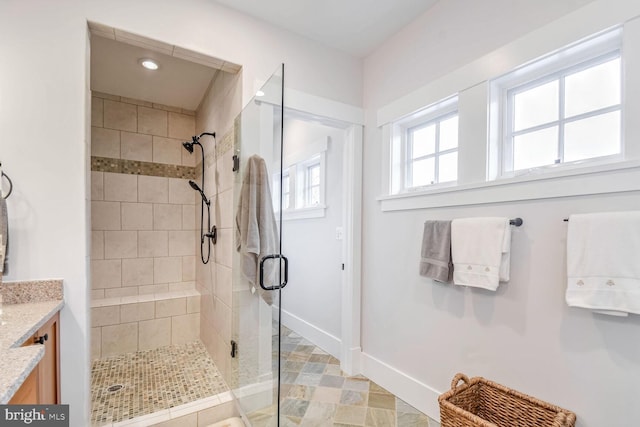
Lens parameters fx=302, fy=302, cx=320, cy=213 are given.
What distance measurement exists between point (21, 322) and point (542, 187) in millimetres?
2281

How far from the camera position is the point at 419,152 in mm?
2270

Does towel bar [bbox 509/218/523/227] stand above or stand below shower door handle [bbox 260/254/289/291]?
above

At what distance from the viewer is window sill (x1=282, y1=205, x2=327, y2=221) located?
3.18 metres

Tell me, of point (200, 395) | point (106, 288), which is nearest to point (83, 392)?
point (200, 395)

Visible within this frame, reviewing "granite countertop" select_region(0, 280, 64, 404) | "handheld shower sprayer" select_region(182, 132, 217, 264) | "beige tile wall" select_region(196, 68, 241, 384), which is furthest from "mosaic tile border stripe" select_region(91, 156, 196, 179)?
"granite countertop" select_region(0, 280, 64, 404)

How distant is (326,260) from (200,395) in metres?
1.58

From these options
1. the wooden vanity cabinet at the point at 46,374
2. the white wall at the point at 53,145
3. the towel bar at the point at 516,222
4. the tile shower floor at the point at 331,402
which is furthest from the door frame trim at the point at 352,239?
the wooden vanity cabinet at the point at 46,374

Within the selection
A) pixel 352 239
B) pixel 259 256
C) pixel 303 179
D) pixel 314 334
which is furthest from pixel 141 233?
pixel 352 239

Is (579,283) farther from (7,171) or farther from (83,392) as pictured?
(7,171)

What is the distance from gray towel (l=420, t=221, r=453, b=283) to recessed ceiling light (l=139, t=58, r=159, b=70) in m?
2.59

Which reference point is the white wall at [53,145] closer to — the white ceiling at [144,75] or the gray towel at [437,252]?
the white ceiling at [144,75]

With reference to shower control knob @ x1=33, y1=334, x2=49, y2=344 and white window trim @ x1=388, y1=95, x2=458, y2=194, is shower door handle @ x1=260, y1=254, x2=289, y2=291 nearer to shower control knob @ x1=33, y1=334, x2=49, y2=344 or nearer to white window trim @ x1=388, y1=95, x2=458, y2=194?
shower control knob @ x1=33, y1=334, x2=49, y2=344

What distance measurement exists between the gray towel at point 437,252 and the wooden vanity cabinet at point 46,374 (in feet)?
6.18

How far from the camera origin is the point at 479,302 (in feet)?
5.57
